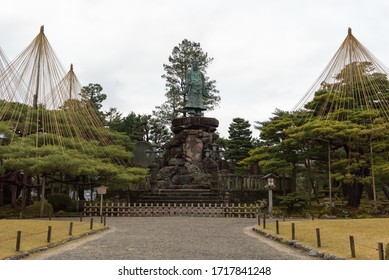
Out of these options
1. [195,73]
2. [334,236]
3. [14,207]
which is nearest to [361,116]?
[334,236]

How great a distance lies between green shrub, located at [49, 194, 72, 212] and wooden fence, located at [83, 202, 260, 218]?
6.17 feet

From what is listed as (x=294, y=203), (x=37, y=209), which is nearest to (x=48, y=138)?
(x=37, y=209)

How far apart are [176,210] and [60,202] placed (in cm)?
638

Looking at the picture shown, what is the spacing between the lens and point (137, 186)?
71.4ft

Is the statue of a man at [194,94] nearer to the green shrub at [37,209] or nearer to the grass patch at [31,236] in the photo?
the green shrub at [37,209]

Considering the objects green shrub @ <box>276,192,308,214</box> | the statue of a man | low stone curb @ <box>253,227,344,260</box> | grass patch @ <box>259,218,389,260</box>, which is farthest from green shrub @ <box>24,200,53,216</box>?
the statue of a man

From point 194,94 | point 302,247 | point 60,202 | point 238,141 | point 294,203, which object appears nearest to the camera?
point 302,247

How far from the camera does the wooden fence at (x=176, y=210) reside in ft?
56.5

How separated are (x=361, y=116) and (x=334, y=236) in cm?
985

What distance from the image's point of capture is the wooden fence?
678 inches

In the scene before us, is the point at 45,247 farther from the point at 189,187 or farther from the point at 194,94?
the point at 194,94

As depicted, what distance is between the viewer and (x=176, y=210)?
1766 cm

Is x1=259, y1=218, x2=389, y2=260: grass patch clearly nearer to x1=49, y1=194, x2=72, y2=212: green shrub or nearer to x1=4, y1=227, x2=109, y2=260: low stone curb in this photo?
x1=4, y1=227, x2=109, y2=260: low stone curb

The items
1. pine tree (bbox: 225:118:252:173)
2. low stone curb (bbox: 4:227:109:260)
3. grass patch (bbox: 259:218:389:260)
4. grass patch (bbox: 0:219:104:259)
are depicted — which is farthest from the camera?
pine tree (bbox: 225:118:252:173)
